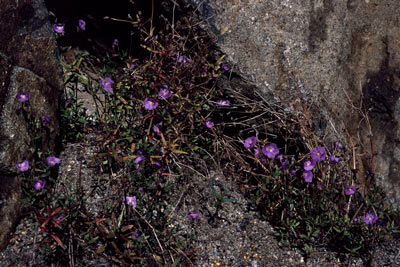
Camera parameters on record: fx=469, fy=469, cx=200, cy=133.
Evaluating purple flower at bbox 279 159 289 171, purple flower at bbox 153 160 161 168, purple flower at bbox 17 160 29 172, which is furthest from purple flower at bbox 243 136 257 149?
purple flower at bbox 17 160 29 172

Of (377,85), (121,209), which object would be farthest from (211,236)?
(377,85)

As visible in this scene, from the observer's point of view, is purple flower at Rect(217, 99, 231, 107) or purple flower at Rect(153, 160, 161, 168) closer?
purple flower at Rect(153, 160, 161, 168)

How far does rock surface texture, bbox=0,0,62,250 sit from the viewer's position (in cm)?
286

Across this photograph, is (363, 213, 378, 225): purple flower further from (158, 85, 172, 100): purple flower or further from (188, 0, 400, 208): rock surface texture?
(158, 85, 172, 100): purple flower

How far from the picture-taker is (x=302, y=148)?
342 centimetres

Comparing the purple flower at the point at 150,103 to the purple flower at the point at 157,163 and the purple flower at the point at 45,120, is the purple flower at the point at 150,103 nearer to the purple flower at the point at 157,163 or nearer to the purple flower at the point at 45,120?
the purple flower at the point at 157,163

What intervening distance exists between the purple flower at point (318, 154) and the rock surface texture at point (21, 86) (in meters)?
1.79

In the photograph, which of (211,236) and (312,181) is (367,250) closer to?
(312,181)

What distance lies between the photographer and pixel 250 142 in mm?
3375

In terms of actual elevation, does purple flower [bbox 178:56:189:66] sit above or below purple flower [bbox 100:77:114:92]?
above

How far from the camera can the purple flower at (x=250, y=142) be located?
3349mm

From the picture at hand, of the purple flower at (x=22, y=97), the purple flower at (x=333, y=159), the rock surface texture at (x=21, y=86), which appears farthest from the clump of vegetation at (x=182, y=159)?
the purple flower at (x=22, y=97)

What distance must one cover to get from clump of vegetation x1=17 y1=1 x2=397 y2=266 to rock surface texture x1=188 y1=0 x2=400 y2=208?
0.51 feet

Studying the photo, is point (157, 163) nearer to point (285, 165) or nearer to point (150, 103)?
point (150, 103)
